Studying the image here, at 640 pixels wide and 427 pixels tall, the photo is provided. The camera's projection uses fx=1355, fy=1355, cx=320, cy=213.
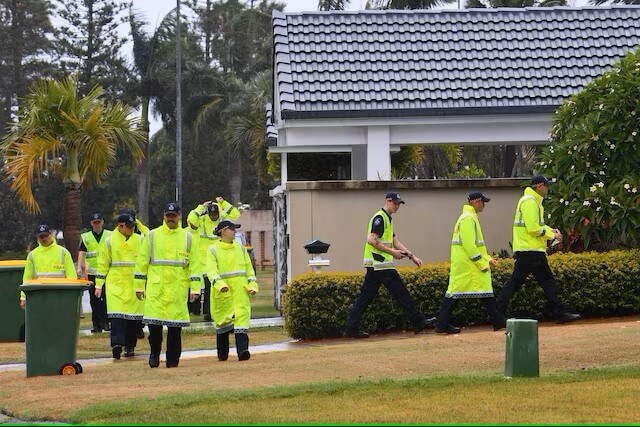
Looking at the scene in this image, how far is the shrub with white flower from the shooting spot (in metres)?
19.1

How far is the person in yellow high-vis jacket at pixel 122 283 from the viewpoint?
690 inches

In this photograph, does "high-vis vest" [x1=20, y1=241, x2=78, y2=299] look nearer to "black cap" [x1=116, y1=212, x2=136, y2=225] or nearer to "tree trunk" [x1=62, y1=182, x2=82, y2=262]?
"black cap" [x1=116, y1=212, x2=136, y2=225]

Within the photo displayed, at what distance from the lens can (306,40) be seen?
79.7 feet

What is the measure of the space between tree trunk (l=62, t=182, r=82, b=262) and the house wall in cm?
832

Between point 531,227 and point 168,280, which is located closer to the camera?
point 168,280

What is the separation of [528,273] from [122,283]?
527 centimetres

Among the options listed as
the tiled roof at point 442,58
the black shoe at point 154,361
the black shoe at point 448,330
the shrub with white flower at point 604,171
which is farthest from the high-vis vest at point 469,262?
the tiled roof at point 442,58

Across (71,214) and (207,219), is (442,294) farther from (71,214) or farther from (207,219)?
(71,214)

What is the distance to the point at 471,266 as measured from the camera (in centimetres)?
1728

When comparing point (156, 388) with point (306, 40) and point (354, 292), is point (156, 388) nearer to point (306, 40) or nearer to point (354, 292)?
point (354, 292)

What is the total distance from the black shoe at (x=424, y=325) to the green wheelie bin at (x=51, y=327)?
484cm

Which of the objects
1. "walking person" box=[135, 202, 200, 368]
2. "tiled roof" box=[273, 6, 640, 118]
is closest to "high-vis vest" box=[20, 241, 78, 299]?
"walking person" box=[135, 202, 200, 368]

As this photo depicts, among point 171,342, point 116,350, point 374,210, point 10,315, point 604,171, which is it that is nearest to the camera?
point 171,342

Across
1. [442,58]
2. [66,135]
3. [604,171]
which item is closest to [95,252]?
[66,135]
